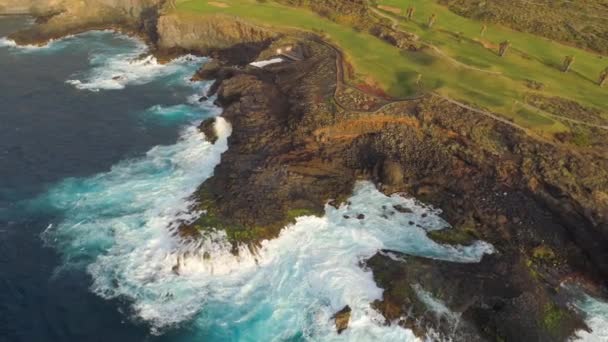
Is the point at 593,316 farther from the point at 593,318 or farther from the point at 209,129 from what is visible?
the point at 209,129

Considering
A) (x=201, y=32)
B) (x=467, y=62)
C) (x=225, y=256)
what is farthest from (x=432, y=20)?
(x=225, y=256)

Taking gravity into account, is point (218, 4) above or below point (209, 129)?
above

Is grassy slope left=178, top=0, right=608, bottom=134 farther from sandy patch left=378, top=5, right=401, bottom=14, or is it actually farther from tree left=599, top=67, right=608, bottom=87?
sandy patch left=378, top=5, right=401, bottom=14

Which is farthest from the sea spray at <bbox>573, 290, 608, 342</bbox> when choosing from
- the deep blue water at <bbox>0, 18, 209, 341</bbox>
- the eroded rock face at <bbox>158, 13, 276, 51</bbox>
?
the eroded rock face at <bbox>158, 13, 276, 51</bbox>

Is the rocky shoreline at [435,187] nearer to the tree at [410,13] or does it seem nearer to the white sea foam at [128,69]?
the white sea foam at [128,69]

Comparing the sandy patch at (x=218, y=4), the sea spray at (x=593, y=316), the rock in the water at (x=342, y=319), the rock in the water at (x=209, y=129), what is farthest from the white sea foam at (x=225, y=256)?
the sandy patch at (x=218, y=4)
